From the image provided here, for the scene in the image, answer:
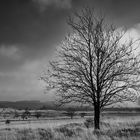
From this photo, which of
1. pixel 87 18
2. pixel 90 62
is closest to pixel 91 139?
pixel 90 62

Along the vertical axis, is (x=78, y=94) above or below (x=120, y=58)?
below

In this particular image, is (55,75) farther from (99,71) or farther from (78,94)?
(99,71)

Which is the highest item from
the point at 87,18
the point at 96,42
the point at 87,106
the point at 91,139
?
the point at 87,18

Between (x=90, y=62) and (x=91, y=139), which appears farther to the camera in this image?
(x=90, y=62)

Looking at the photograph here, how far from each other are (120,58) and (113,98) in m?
2.27

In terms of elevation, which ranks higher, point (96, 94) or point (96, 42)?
point (96, 42)

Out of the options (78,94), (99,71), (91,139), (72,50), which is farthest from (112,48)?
(91,139)

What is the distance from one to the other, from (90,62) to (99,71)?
0.71 meters

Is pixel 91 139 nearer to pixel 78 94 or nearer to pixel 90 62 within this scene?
pixel 78 94

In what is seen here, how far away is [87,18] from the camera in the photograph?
12.8 meters

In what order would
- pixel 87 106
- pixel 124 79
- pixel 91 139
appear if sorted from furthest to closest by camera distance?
pixel 87 106 → pixel 124 79 → pixel 91 139

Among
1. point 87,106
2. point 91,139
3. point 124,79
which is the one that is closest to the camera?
point 91,139

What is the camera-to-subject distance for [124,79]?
39.8 feet

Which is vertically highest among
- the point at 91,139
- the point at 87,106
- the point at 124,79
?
the point at 124,79
